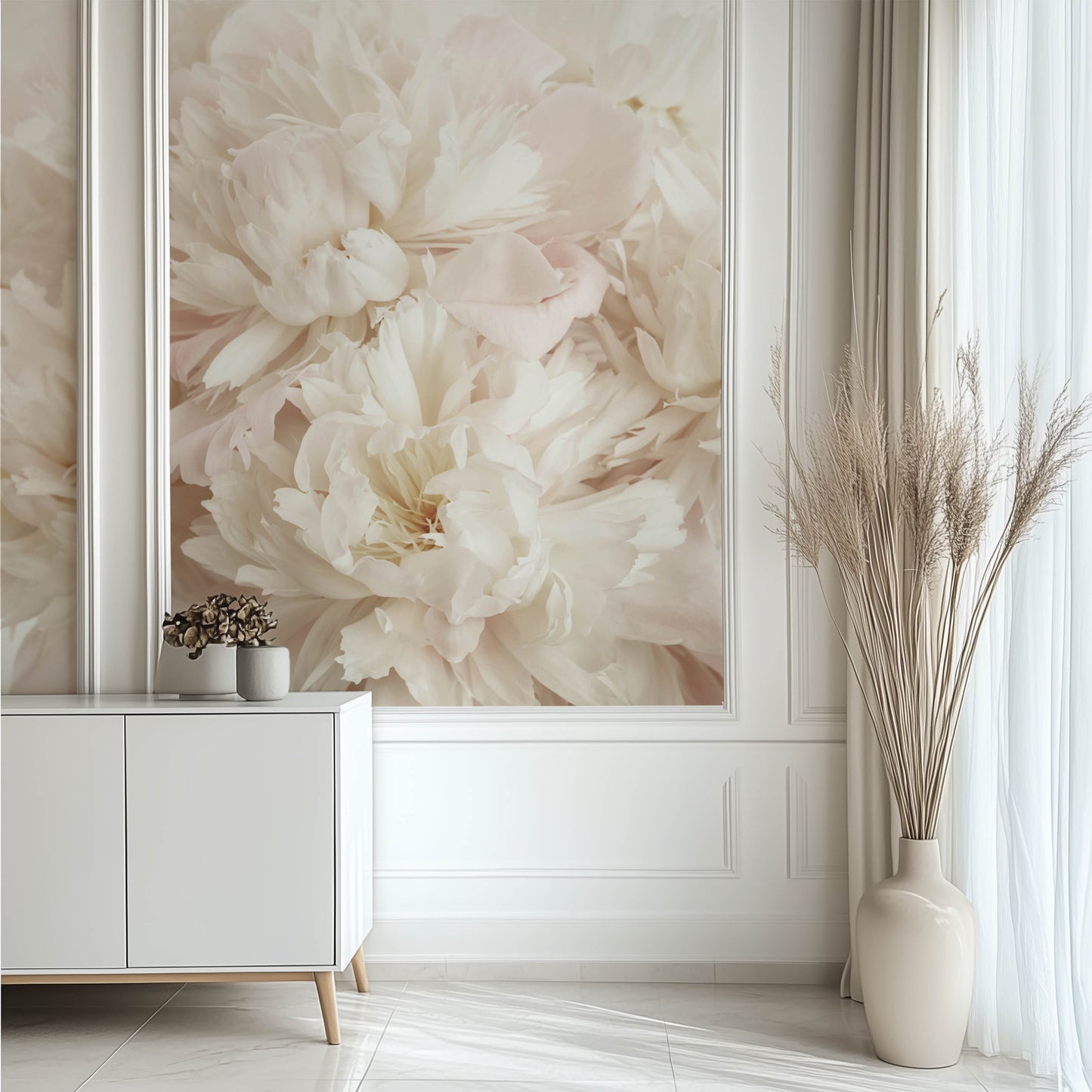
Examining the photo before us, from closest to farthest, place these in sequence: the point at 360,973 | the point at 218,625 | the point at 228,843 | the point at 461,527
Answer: the point at 228,843, the point at 218,625, the point at 360,973, the point at 461,527

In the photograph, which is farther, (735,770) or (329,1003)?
(735,770)

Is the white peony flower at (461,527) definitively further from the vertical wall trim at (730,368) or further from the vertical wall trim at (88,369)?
the vertical wall trim at (88,369)

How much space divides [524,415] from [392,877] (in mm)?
1303

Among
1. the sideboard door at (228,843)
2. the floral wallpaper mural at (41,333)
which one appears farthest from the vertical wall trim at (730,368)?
the floral wallpaper mural at (41,333)

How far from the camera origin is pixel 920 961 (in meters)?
2.24

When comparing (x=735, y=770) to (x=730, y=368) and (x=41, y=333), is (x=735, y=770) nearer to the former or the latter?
(x=730, y=368)

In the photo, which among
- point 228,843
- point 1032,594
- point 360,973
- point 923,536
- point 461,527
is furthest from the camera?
point 461,527

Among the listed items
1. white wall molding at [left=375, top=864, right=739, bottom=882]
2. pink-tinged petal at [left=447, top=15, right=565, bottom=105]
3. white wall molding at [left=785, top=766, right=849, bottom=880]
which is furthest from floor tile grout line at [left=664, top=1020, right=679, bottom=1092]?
pink-tinged petal at [left=447, top=15, right=565, bottom=105]

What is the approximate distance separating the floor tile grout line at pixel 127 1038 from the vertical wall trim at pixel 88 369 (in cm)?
83

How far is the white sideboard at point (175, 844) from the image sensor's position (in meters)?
2.41

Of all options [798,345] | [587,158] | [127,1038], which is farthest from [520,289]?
[127,1038]

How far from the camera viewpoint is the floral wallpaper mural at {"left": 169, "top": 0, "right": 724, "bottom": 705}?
2.84 metres

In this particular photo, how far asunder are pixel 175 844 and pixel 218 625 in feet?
1.70

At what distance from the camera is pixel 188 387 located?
2865 millimetres
